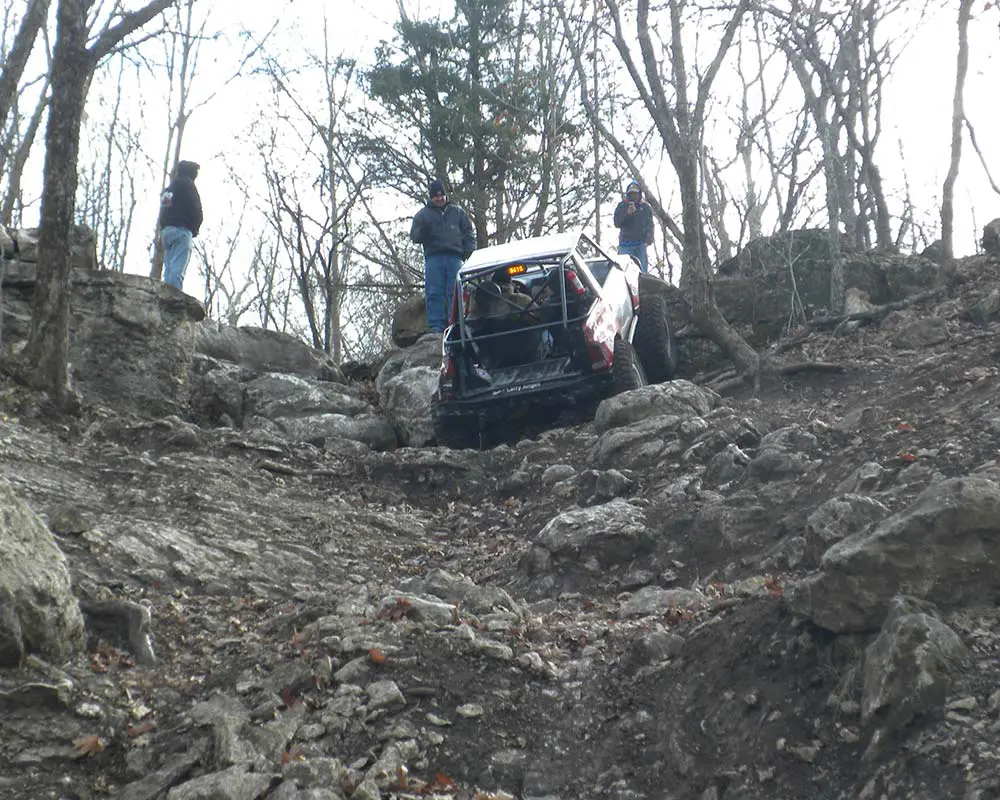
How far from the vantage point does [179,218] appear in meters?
12.0

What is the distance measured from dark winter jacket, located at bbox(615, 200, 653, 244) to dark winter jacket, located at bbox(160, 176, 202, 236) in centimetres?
560

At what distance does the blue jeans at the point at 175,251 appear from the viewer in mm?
12031

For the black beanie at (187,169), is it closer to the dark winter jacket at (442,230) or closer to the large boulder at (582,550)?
the dark winter jacket at (442,230)

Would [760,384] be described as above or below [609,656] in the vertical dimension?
above

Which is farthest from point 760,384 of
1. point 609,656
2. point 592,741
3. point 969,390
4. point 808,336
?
point 592,741

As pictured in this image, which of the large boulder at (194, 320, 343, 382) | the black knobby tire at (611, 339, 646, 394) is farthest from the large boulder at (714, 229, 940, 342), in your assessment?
the large boulder at (194, 320, 343, 382)

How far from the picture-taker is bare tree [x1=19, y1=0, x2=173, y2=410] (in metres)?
8.92

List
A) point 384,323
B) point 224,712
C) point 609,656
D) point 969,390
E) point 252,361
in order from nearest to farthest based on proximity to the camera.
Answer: point 224,712 < point 609,656 < point 969,390 < point 252,361 < point 384,323

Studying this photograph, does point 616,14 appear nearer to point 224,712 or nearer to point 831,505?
point 831,505

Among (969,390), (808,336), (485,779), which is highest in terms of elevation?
(808,336)

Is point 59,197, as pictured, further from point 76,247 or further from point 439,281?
point 439,281

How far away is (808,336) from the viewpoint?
11805mm

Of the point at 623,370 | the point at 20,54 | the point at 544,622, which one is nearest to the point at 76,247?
the point at 20,54

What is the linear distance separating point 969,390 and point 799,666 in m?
4.07
